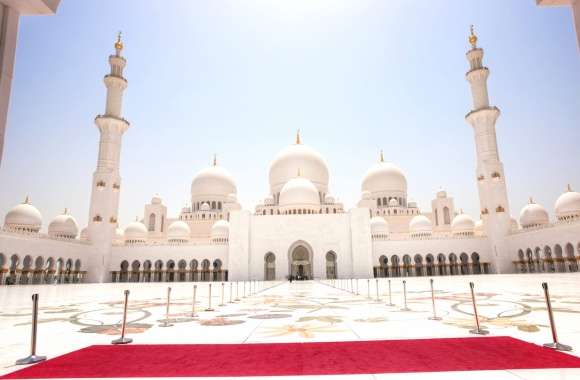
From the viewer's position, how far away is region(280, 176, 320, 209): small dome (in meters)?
31.3

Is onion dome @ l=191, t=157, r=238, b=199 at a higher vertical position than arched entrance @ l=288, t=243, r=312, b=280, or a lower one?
higher

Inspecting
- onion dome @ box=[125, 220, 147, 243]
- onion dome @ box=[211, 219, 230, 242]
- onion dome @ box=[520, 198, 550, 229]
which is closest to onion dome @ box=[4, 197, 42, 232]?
onion dome @ box=[125, 220, 147, 243]

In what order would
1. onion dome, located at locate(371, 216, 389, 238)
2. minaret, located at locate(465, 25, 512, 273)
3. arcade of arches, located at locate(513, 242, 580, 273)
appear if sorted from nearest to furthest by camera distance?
arcade of arches, located at locate(513, 242, 580, 273), minaret, located at locate(465, 25, 512, 273), onion dome, located at locate(371, 216, 389, 238)

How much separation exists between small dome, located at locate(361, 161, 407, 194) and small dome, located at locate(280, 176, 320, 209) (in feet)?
32.7

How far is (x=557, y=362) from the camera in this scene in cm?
290

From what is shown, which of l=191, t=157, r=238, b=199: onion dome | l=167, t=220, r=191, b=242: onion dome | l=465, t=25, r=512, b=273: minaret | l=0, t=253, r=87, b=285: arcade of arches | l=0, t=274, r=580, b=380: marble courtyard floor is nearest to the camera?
l=0, t=274, r=580, b=380: marble courtyard floor

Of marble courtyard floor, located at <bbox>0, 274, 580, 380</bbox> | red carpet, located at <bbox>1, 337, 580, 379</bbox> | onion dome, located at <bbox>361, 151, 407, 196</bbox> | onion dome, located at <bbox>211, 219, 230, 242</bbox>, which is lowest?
red carpet, located at <bbox>1, 337, 580, 379</bbox>

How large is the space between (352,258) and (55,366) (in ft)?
88.3

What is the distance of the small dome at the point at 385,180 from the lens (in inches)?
1555

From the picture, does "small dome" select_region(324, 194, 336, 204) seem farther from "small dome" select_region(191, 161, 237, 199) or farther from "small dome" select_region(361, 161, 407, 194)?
"small dome" select_region(191, 161, 237, 199)

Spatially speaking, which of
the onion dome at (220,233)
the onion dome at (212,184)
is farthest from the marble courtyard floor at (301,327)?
the onion dome at (212,184)

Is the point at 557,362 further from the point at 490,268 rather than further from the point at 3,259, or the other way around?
the point at 490,268

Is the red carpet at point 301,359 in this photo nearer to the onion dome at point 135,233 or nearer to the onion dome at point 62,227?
the onion dome at point 135,233

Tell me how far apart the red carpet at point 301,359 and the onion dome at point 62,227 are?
34.6 metres
